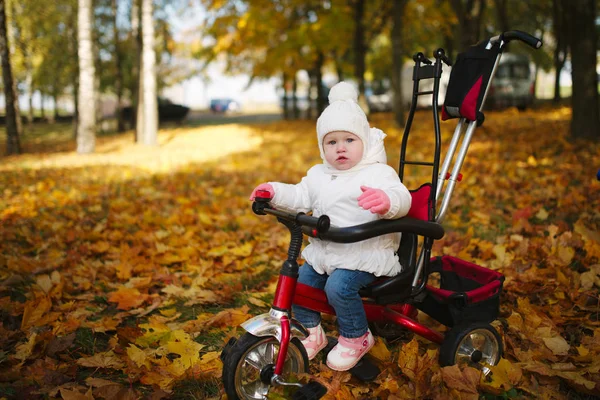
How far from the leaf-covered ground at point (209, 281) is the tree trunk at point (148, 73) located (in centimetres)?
589

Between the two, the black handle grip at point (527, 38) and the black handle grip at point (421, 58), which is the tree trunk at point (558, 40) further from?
the black handle grip at point (421, 58)

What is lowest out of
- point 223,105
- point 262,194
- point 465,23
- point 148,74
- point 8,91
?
point 262,194

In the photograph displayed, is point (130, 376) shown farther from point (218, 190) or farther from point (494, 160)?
point (494, 160)

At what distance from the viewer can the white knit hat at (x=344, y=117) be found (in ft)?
7.04

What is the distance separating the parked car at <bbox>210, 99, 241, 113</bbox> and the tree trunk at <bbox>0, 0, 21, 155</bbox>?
40.1 meters

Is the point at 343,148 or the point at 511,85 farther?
the point at 511,85

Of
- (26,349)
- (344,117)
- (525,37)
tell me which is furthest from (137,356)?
(525,37)

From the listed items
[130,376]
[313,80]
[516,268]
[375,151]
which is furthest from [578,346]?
[313,80]

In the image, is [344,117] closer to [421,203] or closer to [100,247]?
[421,203]

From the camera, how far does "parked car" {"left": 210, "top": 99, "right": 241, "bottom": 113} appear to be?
171 feet

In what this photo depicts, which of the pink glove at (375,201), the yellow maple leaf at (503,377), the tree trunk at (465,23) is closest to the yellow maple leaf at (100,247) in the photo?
the pink glove at (375,201)

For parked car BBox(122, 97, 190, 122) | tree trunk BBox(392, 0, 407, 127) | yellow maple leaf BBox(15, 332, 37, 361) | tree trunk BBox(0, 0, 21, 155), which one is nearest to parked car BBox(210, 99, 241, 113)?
parked car BBox(122, 97, 190, 122)

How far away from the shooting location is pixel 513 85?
1948 cm

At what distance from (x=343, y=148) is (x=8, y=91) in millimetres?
11781
